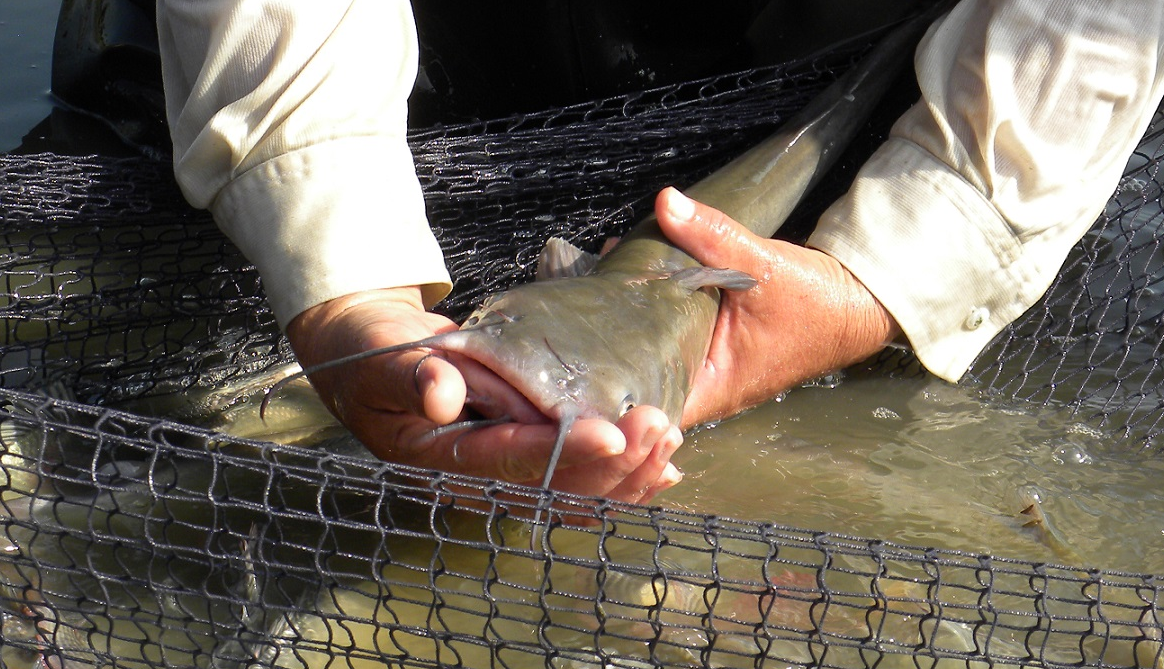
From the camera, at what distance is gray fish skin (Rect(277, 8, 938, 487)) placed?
6.14ft

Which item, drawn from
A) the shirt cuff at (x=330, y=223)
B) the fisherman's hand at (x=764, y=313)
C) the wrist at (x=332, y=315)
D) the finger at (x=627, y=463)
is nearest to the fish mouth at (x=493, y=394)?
the finger at (x=627, y=463)

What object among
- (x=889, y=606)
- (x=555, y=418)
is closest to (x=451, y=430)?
(x=555, y=418)

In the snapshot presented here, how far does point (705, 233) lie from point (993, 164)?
2.58ft

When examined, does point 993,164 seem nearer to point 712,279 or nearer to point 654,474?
point 712,279

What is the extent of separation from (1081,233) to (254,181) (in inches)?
86.5

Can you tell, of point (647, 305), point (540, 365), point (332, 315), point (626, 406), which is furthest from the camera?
point (647, 305)

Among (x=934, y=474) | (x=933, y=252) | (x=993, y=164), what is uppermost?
(x=993, y=164)

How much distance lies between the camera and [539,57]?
367 centimetres

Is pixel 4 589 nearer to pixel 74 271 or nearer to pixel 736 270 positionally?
pixel 74 271

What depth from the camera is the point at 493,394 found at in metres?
1.90

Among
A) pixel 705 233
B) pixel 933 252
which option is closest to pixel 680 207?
pixel 705 233

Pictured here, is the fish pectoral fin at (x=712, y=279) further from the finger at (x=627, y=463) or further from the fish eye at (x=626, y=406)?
the finger at (x=627, y=463)

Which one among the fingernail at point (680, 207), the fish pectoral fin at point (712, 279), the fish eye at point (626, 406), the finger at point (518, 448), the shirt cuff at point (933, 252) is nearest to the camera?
the finger at point (518, 448)

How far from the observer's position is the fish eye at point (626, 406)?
6.42 ft
